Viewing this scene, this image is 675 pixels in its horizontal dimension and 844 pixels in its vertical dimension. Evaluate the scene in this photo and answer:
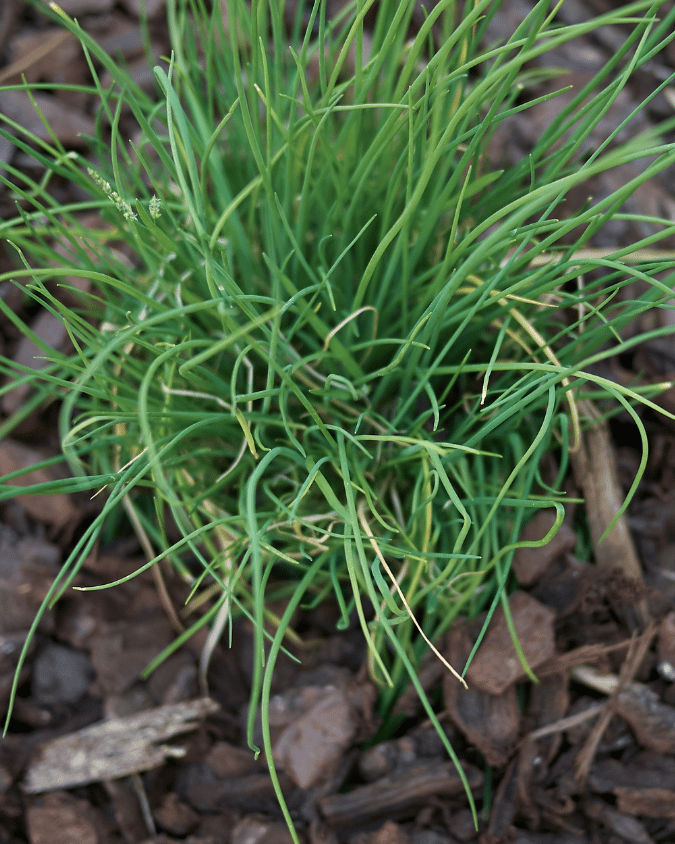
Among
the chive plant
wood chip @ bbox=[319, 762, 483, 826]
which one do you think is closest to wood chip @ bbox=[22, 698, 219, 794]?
the chive plant

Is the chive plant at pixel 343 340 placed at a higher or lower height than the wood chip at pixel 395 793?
higher

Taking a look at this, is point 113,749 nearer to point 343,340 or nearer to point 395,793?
point 395,793

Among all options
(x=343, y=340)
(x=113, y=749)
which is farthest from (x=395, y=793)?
(x=343, y=340)

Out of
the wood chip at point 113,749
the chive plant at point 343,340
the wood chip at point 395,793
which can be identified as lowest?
the wood chip at point 395,793

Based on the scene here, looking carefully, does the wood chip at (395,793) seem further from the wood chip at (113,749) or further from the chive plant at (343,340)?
the wood chip at (113,749)

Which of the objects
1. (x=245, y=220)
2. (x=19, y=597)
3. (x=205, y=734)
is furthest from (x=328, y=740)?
(x=245, y=220)

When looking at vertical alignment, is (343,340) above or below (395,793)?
above

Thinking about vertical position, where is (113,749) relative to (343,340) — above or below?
below

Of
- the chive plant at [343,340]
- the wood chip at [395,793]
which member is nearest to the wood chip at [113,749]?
the chive plant at [343,340]
